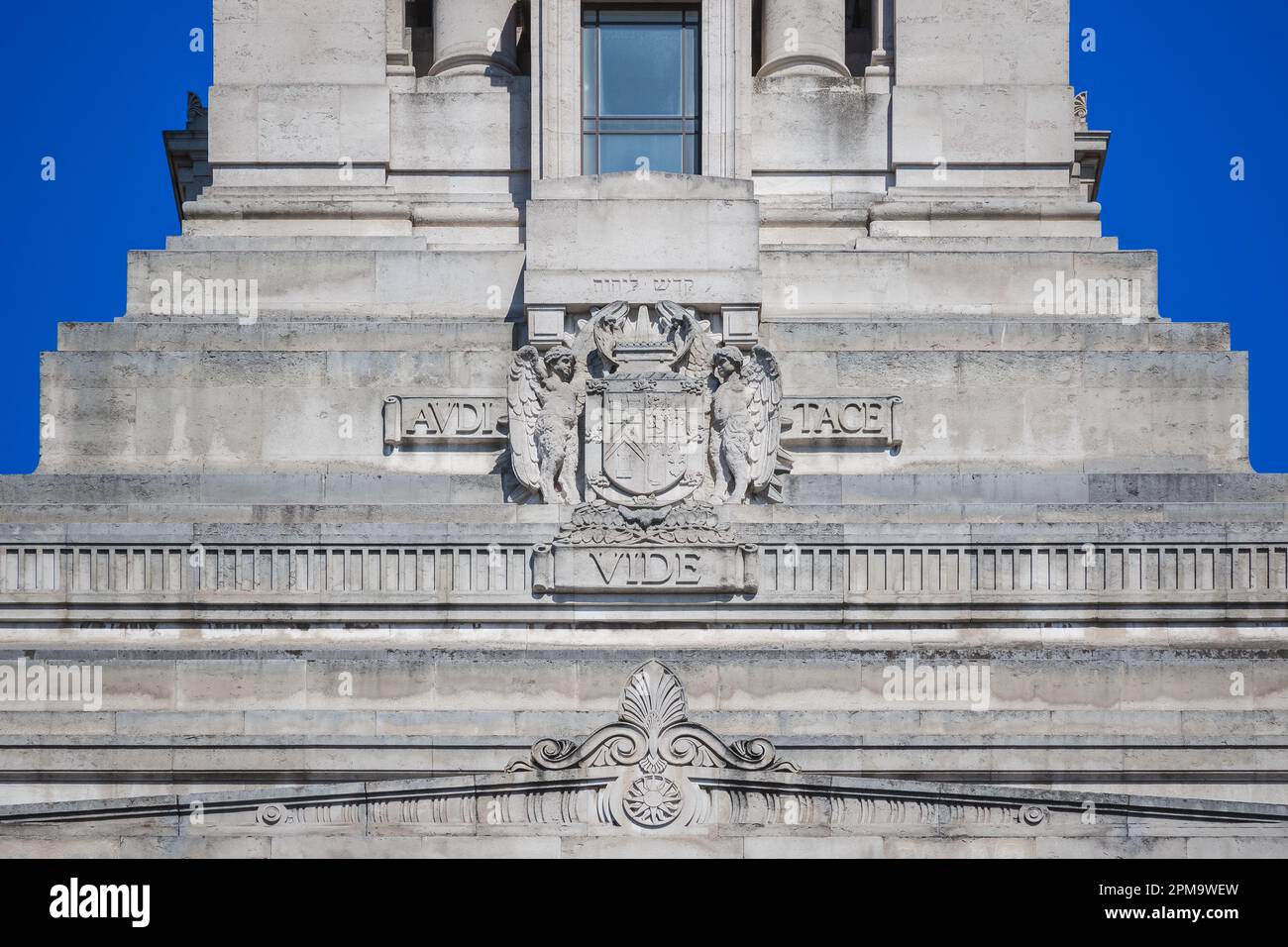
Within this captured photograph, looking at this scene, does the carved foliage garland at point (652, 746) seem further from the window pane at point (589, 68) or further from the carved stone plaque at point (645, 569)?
the window pane at point (589, 68)

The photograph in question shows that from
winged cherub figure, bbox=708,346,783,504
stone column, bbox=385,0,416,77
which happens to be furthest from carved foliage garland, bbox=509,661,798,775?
stone column, bbox=385,0,416,77

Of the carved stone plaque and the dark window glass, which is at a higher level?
the dark window glass

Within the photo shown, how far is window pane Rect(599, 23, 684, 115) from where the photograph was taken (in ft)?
141

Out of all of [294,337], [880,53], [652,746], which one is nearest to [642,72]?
[880,53]

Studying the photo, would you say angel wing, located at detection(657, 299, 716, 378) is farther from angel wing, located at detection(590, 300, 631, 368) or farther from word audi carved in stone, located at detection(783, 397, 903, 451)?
word audi carved in stone, located at detection(783, 397, 903, 451)

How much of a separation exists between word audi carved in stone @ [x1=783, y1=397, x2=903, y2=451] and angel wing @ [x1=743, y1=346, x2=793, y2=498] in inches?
27.4

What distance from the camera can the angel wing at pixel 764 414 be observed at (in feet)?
122

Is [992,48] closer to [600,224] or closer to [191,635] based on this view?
[600,224]

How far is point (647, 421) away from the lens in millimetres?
36812

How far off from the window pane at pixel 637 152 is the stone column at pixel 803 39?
2446 millimetres

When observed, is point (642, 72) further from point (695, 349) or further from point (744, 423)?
point (744, 423)

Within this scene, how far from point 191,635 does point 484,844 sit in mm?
8171

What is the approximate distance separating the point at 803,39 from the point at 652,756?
58.9 ft

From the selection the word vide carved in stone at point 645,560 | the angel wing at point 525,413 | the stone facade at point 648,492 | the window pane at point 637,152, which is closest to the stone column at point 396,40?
the stone facade at point 648,492
